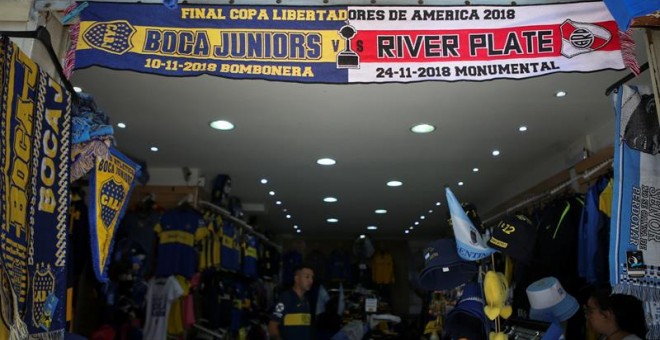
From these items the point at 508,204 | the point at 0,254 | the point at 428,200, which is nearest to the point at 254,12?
the point at 0,254

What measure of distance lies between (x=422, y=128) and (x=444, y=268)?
201cm

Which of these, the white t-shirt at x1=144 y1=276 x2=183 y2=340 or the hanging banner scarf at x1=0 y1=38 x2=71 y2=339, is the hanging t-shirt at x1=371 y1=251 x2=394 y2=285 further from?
the hanging banner scarf at x1=0 y1=38 x2=71 y2=339

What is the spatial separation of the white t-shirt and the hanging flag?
3.85m

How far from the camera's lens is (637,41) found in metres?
3.32

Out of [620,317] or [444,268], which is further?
[444,268]

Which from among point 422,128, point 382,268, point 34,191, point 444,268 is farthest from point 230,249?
point 382,268

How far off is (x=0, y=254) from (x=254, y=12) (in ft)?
4.87

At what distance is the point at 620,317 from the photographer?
3262mm

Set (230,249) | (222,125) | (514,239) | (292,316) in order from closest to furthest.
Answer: (514,239), (222,125), (292,316), (230,249)

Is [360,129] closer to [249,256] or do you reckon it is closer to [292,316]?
[292,316]

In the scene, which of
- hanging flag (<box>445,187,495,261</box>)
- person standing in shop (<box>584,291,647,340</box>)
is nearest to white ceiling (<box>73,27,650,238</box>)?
hanging flag (<box>445,187,495,261</box>)

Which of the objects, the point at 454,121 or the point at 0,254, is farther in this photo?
the point at 454,121

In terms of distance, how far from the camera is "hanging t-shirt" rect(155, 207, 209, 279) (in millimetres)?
6137

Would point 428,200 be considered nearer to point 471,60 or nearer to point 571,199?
point 571,199
